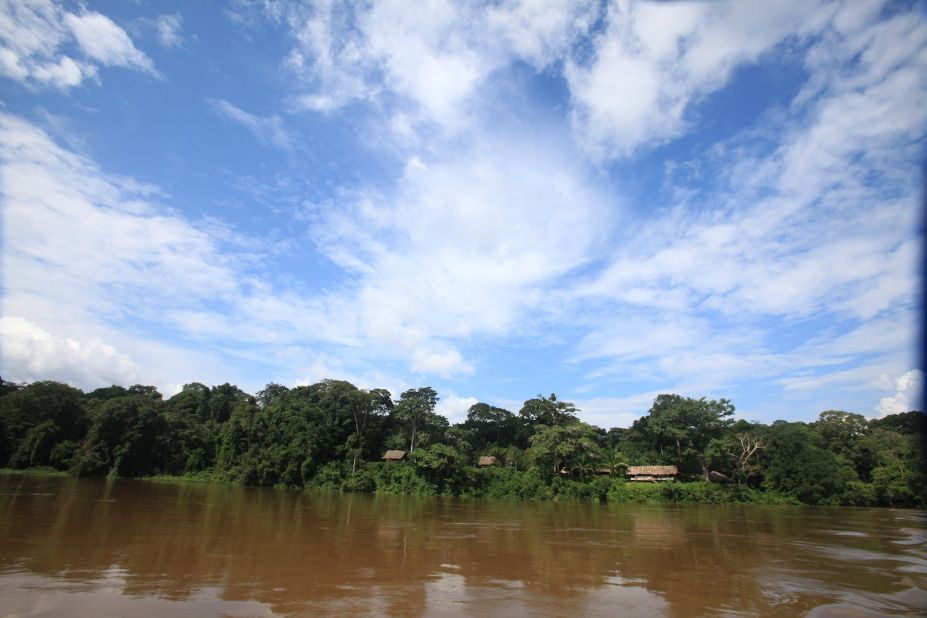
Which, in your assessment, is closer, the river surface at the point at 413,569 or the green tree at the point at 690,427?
the river surface at the point at 413,569

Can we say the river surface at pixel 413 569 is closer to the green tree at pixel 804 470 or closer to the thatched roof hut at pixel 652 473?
the green tree at pixel 804 470

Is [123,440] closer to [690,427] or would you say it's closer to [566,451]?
[566,451]

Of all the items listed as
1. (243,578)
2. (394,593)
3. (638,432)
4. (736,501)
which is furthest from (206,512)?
(638,432)

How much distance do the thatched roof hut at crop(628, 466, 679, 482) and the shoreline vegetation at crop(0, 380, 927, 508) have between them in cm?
122

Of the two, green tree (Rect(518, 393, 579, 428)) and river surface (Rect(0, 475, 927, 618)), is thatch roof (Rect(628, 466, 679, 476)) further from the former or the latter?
river surface (Rect(0, 475, 927, 618))

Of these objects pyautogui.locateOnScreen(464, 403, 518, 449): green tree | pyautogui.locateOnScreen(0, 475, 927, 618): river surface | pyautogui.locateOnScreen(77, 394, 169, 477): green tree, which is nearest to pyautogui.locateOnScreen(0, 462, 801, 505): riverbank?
pyautogui.locateOnScreen(77, 394, 169, 477): green tree

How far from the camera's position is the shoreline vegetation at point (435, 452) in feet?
146

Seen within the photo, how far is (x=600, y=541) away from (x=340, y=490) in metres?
34.6

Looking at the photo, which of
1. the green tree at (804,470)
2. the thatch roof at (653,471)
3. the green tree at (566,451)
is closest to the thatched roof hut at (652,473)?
the thatch roof at (653,471)

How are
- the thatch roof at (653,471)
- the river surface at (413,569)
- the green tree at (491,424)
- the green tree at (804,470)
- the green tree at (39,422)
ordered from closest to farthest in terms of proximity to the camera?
the river surface at (413,569), the green tree at (804,470), the green tree at (39,422), the thatch roof at (653,471), the green tree at (491,424)

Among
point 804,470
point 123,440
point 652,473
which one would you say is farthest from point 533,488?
point 123,440

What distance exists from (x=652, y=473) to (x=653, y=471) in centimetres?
23

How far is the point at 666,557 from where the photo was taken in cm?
1412

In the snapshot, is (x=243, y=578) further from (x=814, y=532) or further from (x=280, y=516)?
(x=814, y=532)
